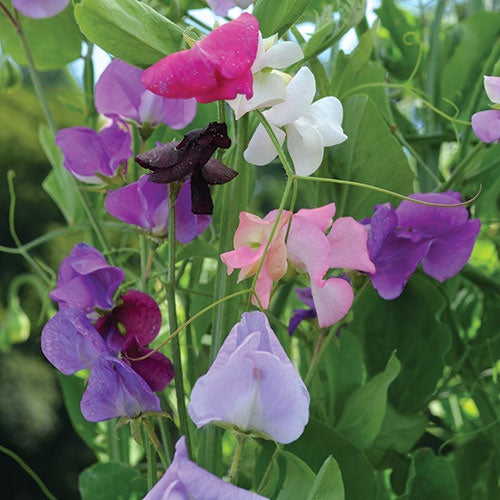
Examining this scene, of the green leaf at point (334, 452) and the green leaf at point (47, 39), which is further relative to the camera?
the green leaf at point (47, 39)

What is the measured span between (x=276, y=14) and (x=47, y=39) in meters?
0.24

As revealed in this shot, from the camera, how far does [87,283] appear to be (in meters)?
0.33

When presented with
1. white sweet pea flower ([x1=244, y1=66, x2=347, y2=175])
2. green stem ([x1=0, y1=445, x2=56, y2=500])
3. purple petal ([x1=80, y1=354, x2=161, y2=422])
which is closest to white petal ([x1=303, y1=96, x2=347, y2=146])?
white sweet pea flower ([x1=244, y1=66, x2=347, y2=175])

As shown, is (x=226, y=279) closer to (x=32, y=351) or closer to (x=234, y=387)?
(x=234, y=387)

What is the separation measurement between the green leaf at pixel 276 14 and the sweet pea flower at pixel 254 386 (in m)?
0.11

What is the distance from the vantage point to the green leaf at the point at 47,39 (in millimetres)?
493

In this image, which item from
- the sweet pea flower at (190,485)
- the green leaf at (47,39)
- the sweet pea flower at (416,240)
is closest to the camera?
the sweet pea flower at (190,485)

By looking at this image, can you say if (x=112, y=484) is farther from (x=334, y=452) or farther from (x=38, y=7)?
(x=38, y=7)

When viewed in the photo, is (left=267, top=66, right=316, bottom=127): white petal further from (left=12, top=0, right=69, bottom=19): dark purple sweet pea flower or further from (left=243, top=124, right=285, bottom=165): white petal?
(left=12, top=0, right=69, bottom=19): dark purple sweet pea flower

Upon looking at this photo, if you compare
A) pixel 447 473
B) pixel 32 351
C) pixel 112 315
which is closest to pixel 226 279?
pixel 112 315

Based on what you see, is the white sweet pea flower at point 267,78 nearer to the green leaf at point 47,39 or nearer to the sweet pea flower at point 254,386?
the sweet pea flower at point 254,386

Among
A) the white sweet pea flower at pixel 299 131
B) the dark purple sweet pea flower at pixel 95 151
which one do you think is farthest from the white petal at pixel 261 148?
the dark purple sweet pea flower at pixel 95 151

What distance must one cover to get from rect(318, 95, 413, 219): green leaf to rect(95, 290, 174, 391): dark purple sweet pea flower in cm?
15

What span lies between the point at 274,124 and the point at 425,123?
308 millimetres
